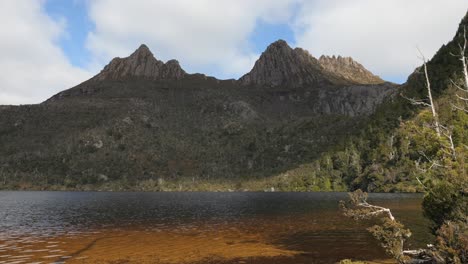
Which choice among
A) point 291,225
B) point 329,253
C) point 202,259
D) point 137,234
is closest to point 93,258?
point 202,259

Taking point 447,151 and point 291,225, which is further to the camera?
point 291,225

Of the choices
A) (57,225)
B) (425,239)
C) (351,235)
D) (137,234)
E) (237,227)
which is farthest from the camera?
(57,225)

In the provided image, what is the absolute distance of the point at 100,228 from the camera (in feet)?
187

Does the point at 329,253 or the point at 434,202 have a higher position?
the point at 434,202

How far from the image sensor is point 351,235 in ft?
147

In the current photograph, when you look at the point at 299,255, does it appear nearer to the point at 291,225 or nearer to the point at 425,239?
the point at 425,239

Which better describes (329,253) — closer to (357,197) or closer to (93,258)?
(357,197)

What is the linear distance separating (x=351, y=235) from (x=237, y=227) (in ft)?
56.1

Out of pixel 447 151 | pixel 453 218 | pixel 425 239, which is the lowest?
pixel 425 239

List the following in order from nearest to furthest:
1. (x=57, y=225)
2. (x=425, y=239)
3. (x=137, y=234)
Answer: (x=425, y=239)
(x=137, y=234)
(x=57, y=225)

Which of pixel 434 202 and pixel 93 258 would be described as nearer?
pixel 434 202

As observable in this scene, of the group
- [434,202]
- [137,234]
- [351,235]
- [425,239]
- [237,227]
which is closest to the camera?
[434,202]

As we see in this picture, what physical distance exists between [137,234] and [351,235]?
26.5 meters

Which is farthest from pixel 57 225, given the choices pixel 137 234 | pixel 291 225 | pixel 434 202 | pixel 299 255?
pixel 434 202
